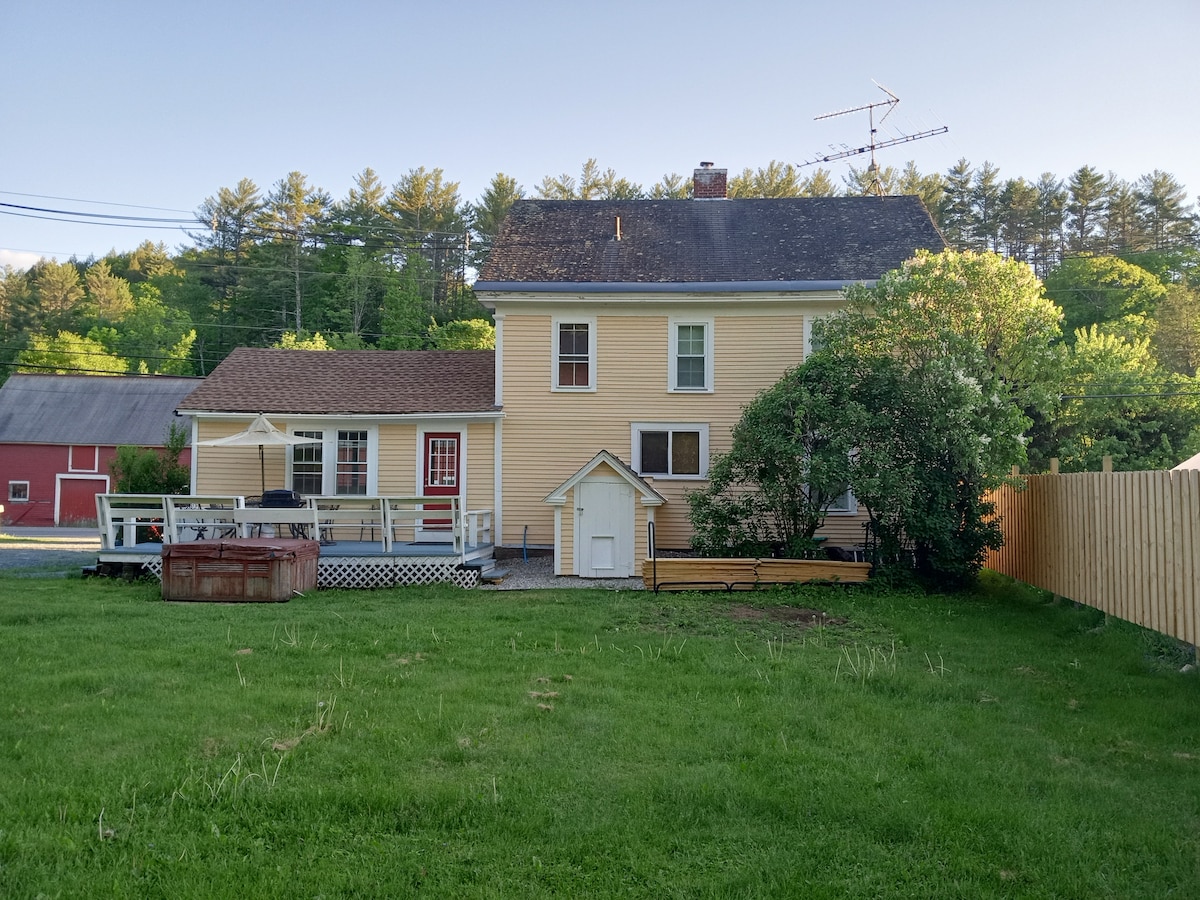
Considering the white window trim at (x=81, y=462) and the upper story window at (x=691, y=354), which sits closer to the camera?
the upper story window at (x=691, y=354)

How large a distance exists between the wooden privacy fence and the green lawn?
1.62 feet

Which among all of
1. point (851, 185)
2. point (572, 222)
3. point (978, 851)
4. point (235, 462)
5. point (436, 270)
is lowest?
point (978, 851)

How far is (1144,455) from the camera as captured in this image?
2338 cm

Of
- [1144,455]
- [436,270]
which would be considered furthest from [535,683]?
[436,270]

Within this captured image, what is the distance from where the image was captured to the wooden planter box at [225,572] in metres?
11.4

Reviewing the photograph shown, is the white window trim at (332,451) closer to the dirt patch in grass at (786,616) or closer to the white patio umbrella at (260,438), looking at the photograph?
the white patio umbrella at (260,438)

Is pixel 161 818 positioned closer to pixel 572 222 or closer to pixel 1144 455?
pixel 572 222

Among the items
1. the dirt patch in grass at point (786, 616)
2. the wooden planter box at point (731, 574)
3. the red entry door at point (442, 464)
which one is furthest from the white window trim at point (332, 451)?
the dirt patch in grass at point (786, 616)

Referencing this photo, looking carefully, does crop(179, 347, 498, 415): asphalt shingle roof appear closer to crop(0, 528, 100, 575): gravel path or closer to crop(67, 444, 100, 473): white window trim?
crop(0, 528, 100, 575): gravel path

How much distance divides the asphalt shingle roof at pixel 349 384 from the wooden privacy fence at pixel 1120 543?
9.44 metres

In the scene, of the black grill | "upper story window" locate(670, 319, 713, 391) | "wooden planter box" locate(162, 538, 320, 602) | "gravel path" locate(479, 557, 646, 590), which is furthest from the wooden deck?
"upper story window" locate(670, 319, 713, 391)

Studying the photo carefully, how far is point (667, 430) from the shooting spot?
16812mm

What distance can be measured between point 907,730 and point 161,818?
4217 mm

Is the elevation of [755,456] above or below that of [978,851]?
above
